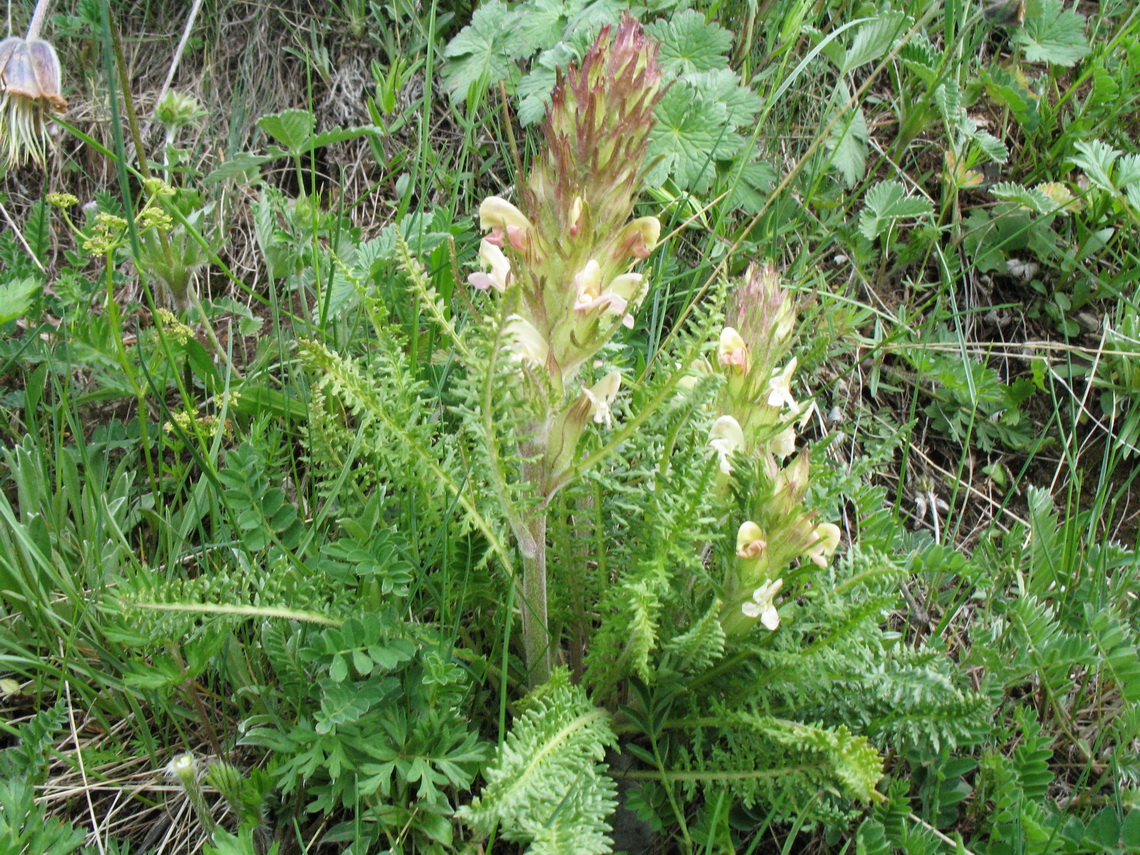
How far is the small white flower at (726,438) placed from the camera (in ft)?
5.65

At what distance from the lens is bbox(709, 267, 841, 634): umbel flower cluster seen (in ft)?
5.40

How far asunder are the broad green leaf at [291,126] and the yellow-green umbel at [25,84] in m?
0.52

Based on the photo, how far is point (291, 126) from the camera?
251cm

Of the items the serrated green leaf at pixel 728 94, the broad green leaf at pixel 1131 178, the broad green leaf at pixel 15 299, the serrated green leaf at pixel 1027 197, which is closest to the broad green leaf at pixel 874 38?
the serrated green leaf at pixel 728 94

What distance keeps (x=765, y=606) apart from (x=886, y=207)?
183cm

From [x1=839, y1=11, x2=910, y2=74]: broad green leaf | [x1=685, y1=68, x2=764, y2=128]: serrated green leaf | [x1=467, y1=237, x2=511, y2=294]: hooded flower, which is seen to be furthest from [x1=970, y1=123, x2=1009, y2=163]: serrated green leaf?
[x1=467, y1=237, x2=511, y2=294]: hooded flower

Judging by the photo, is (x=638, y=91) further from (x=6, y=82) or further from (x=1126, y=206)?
(x=1126, y=206)

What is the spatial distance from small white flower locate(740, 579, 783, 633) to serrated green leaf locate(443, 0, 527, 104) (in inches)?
80.8

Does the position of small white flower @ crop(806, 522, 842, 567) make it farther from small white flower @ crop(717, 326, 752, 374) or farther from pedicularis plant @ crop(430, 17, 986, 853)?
small white flower @ crop(717, 326, 752, 374)

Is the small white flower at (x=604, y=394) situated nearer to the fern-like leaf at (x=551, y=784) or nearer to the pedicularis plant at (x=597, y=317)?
the pedicularis plant at (x=597, y=317)

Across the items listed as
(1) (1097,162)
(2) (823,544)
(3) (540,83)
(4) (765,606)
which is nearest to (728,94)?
(3) (540,83)

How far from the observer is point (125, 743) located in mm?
1984

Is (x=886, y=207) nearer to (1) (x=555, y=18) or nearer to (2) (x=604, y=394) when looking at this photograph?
(1) (x=555, y=18)

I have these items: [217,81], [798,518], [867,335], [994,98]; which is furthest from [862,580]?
[217,81]
